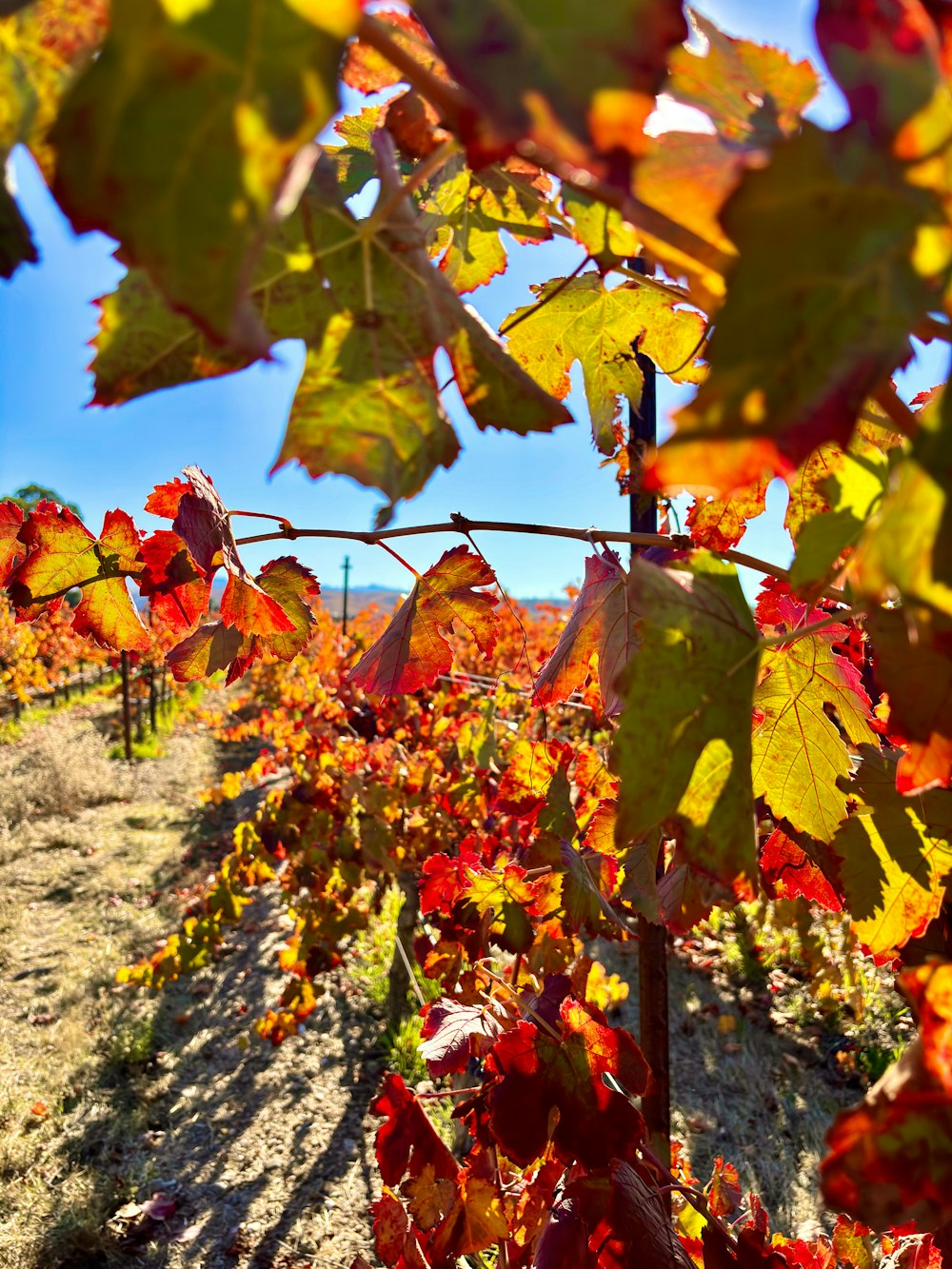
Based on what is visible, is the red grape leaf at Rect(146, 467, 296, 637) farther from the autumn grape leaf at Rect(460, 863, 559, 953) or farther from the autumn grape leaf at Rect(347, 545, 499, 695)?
the autumn grape leaf at Rect(460, 863, 559, 953)

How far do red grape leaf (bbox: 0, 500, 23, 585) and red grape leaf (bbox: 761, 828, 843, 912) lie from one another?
4.00 ft

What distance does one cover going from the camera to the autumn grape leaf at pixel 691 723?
1.59 feet

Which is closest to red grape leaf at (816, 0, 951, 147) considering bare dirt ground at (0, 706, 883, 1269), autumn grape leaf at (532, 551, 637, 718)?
autumn grape leaf at (532, 551, 637, 718)

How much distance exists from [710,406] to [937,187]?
0.13 m

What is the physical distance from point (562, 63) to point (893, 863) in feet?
2.40

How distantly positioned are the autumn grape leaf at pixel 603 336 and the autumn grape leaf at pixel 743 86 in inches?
17.4

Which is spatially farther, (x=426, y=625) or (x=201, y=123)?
(x=426, y=625)

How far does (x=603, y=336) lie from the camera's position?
954mm

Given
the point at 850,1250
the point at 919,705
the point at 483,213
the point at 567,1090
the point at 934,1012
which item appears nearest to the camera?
the point at 934,1012

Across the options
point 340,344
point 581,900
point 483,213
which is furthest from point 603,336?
point 581,900

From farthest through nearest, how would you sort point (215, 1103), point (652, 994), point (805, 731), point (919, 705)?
point (215, 1103) → point (652, 994) → point (805, 731) → point (919, 705)

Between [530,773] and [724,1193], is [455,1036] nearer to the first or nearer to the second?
[530,773]

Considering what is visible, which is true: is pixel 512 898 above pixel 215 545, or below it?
below

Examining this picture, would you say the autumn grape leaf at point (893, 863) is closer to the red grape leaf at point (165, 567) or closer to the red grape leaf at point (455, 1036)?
the red grape leaf at point (455, 1036)
